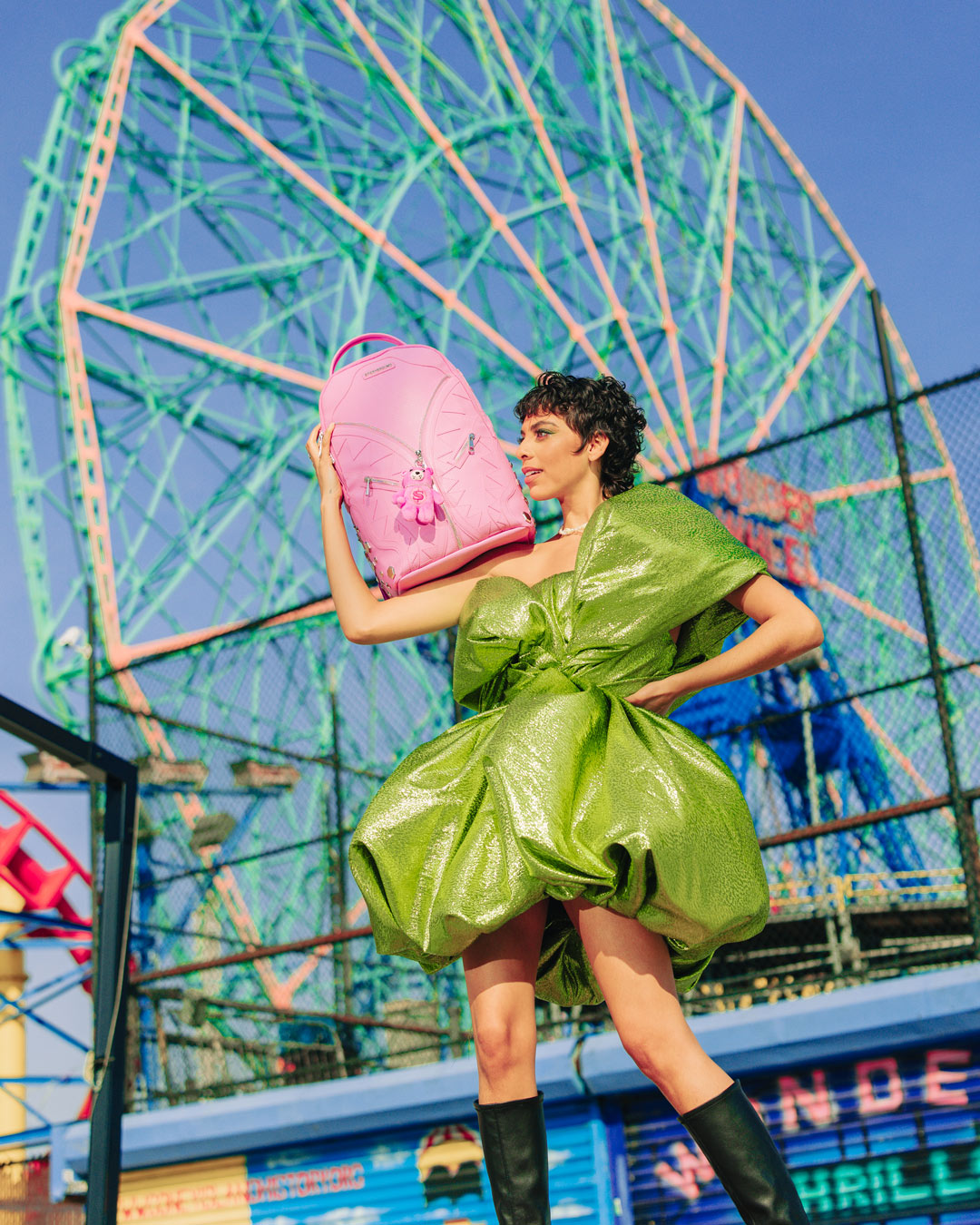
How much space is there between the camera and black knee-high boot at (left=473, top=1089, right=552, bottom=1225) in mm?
1976

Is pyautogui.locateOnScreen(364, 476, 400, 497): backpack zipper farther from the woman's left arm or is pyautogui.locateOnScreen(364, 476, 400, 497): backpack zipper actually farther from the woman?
the woman's left arm

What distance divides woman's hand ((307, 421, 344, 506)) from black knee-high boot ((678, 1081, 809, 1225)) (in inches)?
43.2

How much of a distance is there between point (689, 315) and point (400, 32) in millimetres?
4857

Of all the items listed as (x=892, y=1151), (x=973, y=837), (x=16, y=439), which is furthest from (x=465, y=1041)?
(x=16, y=439)

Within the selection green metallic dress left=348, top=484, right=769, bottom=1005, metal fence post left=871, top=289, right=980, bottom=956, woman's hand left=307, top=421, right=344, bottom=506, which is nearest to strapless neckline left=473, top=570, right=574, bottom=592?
green metallic dress left=348, top=484, right=769, bottom=1005

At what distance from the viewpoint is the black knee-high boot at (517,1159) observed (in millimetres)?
1976

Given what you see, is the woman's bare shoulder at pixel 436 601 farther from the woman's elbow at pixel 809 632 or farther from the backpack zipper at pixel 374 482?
the woman's elbow at pixel 809 632

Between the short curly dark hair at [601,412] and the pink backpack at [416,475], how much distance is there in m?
0.11

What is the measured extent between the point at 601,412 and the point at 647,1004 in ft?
3.06

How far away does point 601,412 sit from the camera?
2.36 meters

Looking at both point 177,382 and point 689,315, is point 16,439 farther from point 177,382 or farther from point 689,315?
point 689,315

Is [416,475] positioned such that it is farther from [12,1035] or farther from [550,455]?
[12,1035]

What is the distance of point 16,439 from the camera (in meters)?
13.7

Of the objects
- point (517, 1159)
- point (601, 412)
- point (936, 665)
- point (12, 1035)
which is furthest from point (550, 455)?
point (12, 1035)
